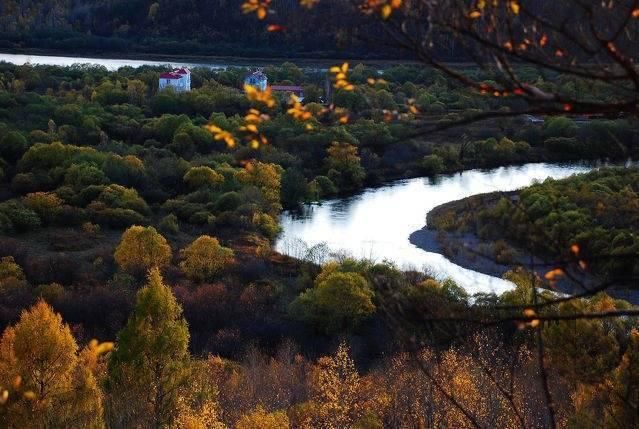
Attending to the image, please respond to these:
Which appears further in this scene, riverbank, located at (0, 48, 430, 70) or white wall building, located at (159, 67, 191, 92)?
riverbank, located at (0, 48, 430, 70)

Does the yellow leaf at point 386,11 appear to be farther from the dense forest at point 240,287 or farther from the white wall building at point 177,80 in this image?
the white wall building at point 177,80

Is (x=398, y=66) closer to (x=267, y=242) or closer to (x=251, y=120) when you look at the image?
(x=267, y=242)

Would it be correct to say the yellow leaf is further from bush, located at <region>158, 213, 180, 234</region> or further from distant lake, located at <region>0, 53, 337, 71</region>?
distant lake, located at <region>0, 53, 337, 71</region>

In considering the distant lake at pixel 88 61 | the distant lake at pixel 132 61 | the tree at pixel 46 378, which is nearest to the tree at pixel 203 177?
the tree at pixel 46 378

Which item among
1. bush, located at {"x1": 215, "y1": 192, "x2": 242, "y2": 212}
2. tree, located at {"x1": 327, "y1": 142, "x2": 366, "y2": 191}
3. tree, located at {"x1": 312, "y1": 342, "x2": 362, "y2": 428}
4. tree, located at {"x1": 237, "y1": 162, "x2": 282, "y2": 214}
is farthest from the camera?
tree, located at {"x1": 327, "y1": 142, "x2": 366, "y2": 191}

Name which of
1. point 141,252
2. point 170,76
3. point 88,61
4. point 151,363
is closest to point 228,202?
point 141,252

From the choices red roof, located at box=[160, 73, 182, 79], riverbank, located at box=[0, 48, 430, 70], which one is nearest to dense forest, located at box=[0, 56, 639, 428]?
red roof, located at box=[160, 73, 182, 79]

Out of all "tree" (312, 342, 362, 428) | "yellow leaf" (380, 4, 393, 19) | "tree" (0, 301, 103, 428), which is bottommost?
"tree" (312, 342, 362, 428)
